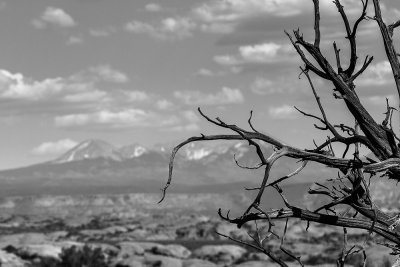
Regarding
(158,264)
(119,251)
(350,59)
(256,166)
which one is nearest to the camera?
A: (256,166)

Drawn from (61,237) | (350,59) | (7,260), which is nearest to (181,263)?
(7,260)

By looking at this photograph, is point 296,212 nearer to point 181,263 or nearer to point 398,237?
point 398,237

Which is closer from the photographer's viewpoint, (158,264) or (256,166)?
(256,166)

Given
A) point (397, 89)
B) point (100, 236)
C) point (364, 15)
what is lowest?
point (100, 236)

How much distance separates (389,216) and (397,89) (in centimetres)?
150

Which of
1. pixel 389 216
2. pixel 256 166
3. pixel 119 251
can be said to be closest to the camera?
pixel 256 166

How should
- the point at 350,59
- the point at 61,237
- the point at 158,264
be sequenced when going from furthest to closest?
1. the point at 61,237
2. the point at 158,264
3. the point at 350,59

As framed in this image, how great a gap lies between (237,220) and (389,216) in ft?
5.62

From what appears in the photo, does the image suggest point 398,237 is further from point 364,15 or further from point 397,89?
point 364,15

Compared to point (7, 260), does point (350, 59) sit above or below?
above

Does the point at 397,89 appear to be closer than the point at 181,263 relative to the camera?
Yes

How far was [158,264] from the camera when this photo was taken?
10412 centimetres

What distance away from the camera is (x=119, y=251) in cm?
12875

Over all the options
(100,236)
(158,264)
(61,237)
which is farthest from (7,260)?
(100,236)
